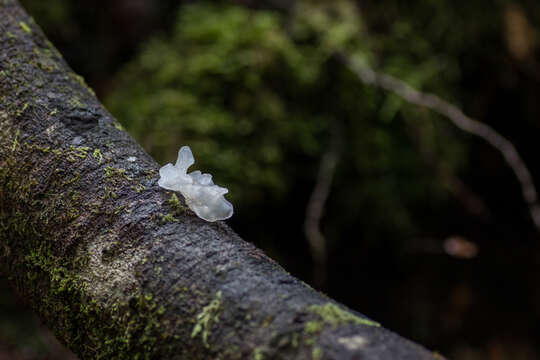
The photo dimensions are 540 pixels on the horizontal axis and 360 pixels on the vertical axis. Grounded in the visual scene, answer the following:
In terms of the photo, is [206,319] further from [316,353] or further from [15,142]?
[15,142]

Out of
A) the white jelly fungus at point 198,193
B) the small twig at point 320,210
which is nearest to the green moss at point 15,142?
the white jelly fungus at point 198,193

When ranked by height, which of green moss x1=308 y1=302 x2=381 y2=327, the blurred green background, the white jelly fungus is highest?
the blurred green background

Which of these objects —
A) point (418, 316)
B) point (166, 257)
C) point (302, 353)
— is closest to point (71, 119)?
point (166, 257)

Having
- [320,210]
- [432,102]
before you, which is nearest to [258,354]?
[320,210]

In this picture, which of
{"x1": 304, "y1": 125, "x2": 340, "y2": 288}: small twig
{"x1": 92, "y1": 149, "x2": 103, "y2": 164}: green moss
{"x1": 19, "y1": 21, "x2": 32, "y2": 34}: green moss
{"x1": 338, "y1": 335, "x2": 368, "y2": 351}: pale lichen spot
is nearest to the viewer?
{"x1": 338, "y1": 335, "x2": 368, "y2": 351}: pale lichen spot

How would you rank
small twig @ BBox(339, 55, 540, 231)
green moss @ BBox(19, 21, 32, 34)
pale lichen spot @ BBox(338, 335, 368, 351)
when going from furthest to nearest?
small twig @ BBox(339, 55, 540, 231)
green moss @ BBox(19, 21, 32, 34)
pale lichen spot @ BBox(338, 335, 368, 351)

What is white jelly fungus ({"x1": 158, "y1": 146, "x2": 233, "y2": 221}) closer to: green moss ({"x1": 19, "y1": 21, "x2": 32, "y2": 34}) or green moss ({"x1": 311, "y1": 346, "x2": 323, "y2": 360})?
green moss ({"x1": 311, "y1": 346, "x2": 323, "y2": 360})

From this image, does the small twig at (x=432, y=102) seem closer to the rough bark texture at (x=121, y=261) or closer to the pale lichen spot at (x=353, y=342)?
the rough bark texture at (x=121, y=261)

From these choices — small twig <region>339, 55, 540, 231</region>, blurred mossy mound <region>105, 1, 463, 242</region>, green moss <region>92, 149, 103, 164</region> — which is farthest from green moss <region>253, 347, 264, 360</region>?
small twig <region>339, 55, 540, 231</region>
